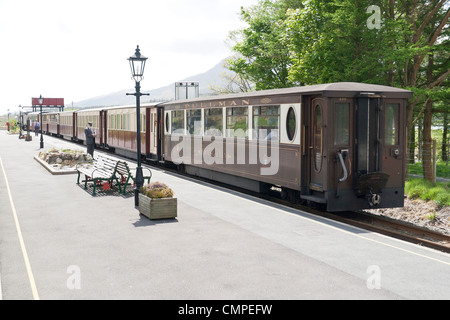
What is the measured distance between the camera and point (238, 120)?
14.7m

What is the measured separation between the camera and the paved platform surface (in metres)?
6.07

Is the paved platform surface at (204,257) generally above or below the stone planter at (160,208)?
below

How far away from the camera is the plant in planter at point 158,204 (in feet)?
33.8

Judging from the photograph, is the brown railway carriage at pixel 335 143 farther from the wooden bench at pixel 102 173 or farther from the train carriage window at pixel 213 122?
the wooden bench at pixel 102 173

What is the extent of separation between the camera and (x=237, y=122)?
14797mm

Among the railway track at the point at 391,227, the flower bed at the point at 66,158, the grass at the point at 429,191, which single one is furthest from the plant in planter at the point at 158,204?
the flower bed at the point at 66,158

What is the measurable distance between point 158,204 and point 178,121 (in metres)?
9.87

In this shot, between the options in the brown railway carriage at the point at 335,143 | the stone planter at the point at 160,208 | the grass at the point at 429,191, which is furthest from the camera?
the grass at the point at 429,191

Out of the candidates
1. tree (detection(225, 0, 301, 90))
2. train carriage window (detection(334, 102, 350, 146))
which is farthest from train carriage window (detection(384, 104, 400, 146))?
tree (detection(225, 0, 301, 90))

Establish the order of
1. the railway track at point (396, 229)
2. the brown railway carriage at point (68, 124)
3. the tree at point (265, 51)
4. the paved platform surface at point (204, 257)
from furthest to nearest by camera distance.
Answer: the brown railway carriage at point (68, 124) < the tree at point (265, 51) < the railway track at point (396, 229) < the paved platform surface at point (204, 257)

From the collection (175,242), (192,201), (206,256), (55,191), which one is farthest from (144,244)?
(55,191)

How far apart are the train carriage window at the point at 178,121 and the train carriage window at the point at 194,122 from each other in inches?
27.0

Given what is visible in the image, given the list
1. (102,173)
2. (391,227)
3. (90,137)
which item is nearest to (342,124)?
(391,227)

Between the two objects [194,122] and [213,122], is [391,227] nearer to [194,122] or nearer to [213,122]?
[213,122]
